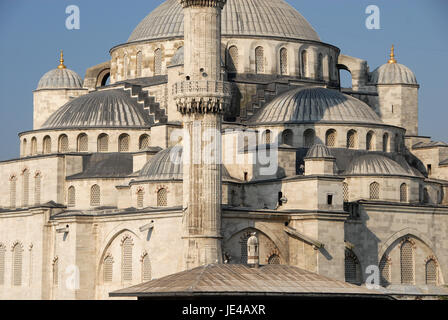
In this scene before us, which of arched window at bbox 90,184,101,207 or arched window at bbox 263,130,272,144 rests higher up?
arched window at bbox 263,130,272,144

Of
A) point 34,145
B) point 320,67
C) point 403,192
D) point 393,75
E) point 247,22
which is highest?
point 247,22

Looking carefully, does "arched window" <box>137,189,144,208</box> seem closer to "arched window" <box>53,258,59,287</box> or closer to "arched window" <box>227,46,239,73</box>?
"arched window" <box>53,258,59,287</box>

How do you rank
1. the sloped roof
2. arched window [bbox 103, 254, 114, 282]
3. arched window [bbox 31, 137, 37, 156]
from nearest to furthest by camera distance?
the sloped roof
arched window [bbox 103, 254, 114, 282]
arched window [bbox 31, 137, 37, 156]

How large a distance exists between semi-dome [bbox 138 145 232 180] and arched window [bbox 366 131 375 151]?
303 inches

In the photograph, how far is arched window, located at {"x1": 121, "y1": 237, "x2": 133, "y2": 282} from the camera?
64062 mm

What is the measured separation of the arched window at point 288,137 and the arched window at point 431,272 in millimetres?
8016

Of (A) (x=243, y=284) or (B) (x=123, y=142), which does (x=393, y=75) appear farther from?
(A) (x=243, y=284)

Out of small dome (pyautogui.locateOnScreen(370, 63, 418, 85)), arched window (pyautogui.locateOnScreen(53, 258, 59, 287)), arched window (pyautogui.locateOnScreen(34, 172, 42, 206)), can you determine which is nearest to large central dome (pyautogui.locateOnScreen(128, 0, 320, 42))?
small dome (pyautogui.locateOnScreen(370, 63, 418, 85))

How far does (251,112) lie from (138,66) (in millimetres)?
8101

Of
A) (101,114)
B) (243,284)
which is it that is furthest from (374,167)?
(243,284)

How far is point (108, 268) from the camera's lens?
65375 millimetres

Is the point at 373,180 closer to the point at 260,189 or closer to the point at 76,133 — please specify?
the point at 260,189

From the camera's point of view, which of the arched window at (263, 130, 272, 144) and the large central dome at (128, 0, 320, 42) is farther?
the large central dome at (128, 0, 320, 42)

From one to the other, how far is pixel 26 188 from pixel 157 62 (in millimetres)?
9380
